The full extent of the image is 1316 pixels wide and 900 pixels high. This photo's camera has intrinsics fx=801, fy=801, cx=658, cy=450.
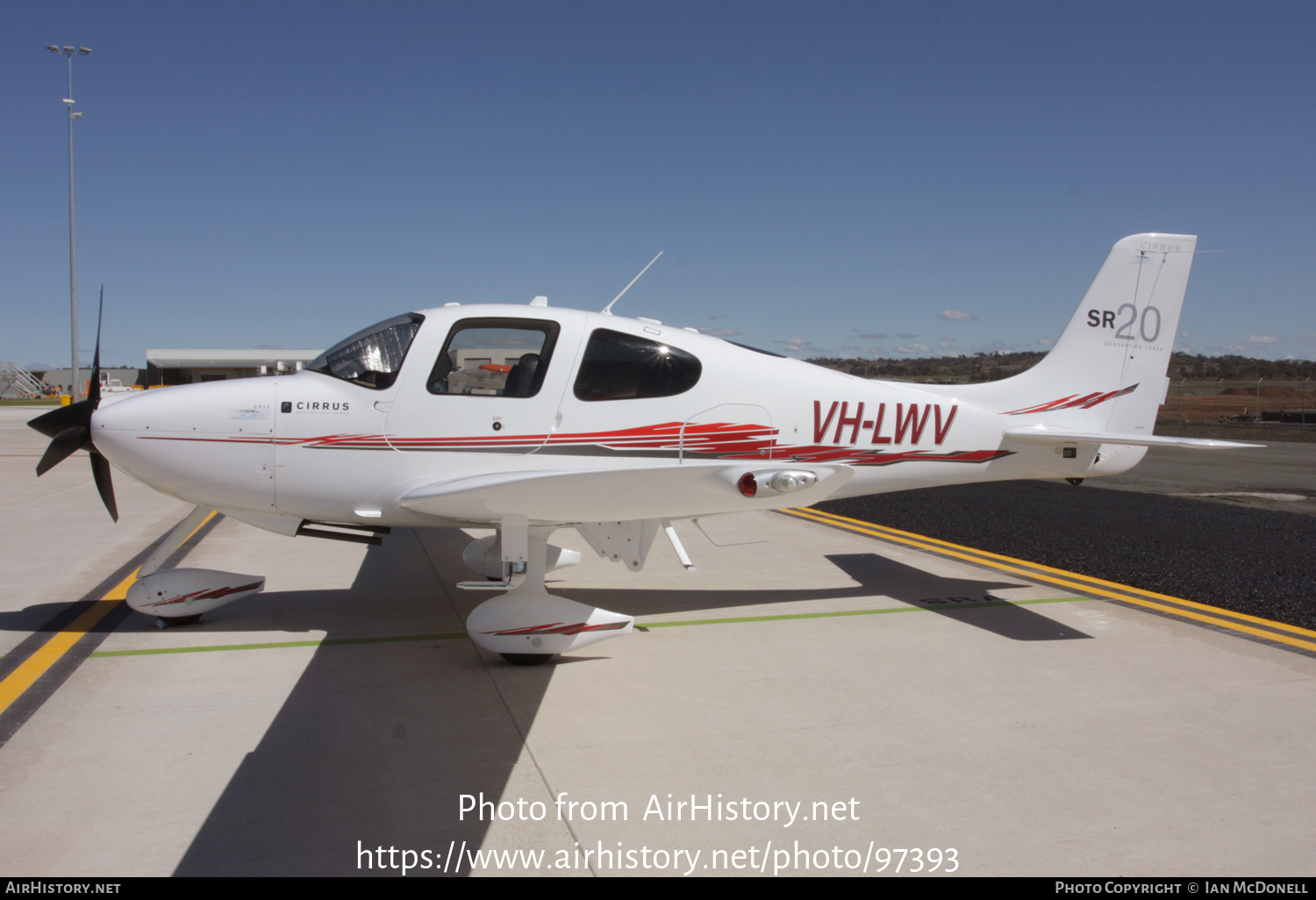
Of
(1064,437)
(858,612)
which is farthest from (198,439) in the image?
(1064,437)

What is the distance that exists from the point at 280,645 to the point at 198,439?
1.42 m

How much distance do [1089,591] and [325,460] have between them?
611 centimetres

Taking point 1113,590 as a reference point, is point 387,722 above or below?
below

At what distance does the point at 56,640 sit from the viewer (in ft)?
17.1

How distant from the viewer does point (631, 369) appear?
532 centimetres

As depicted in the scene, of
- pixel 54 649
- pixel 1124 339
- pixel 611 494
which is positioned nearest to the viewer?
pixel 611 494

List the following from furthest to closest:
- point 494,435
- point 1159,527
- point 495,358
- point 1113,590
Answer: point 1159,527 → point 1113,590 → point 495,358 → point 494,435

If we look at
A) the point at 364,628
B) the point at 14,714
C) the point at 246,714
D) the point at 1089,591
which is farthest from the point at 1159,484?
the point at 14,714

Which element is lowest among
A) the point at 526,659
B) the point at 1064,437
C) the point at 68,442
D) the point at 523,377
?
the point at 526,659

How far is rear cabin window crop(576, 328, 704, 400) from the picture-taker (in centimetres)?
525

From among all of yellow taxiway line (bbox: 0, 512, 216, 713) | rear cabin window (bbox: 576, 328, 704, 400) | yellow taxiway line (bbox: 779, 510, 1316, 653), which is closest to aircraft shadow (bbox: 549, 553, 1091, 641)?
yellow taxiway line (bbox: 779, 510, 1316, 653)

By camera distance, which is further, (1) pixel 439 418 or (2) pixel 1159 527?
(2) pixel 1159 527

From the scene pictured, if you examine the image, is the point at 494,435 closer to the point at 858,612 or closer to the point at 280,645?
the point at 280,645
